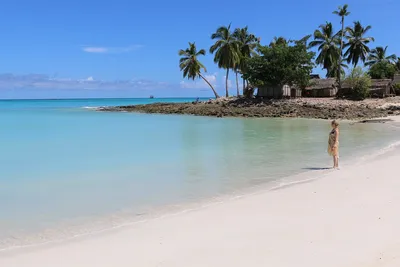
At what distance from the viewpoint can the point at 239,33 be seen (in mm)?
56438

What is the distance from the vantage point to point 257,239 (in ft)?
17.2

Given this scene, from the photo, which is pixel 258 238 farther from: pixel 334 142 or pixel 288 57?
pixel 288 57

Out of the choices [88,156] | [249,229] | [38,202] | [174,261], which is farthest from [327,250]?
[88,156]

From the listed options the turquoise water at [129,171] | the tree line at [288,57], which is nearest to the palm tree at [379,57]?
the tree line at [288,57]

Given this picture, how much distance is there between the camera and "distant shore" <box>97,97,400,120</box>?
118ft

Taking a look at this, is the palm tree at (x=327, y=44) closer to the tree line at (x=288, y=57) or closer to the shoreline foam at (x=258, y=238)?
the tree line at (x=288, y=57)

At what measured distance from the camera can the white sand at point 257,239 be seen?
462 centimetres

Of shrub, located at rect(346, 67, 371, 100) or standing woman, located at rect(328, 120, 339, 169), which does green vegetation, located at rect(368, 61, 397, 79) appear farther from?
standing woman, located at rect(328, 120, 339, 169)

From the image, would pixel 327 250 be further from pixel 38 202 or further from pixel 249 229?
pixel 38 202

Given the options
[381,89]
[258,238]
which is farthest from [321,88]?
[258,238]

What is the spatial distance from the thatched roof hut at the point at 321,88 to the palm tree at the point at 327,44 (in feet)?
14.5

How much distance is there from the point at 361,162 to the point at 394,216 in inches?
233

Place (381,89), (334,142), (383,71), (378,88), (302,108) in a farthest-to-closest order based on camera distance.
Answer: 1. (383,71)
2. (378,88)
3. (381,89)
4. (302,108)
5. (334,142)

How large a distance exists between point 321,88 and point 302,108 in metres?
9.82
